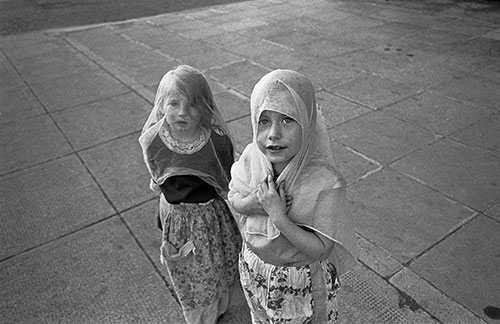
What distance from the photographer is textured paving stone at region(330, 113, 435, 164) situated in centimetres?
434

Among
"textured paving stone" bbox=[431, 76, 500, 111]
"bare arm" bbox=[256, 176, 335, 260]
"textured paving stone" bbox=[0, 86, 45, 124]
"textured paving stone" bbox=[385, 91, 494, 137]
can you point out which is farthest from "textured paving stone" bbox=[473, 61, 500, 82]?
"textured paving stone" bbox=[0, 86, 45, 124]

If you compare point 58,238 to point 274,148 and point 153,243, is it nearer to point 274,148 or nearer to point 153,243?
point 153,243

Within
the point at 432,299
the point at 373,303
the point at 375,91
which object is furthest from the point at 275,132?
the point at 375,91

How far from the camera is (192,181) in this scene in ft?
7.27

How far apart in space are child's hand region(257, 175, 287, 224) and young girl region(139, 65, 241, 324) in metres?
0.58

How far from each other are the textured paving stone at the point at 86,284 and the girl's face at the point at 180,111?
4.33 feet

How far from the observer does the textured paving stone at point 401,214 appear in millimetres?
3207

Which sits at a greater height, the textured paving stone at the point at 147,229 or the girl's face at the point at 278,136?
the girl's face at the point at 278,136

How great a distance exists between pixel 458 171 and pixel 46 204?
3.73 meters

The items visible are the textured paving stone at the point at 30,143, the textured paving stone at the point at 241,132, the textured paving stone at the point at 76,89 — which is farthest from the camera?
the textured paving stone at the point at 76,89

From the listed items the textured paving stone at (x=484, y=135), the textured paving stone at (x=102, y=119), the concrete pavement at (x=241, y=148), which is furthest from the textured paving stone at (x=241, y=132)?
the textured paving stone at (x=484, y=135)

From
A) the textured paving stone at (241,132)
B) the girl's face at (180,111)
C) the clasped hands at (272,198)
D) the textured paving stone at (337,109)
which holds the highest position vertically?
the girl's face at (180,111)

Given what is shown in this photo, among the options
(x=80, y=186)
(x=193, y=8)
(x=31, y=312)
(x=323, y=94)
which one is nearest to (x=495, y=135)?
(x=323, y=94)

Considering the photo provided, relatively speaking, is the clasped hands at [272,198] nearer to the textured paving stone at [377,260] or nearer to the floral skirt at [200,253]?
the floral skirt at [200,253]
